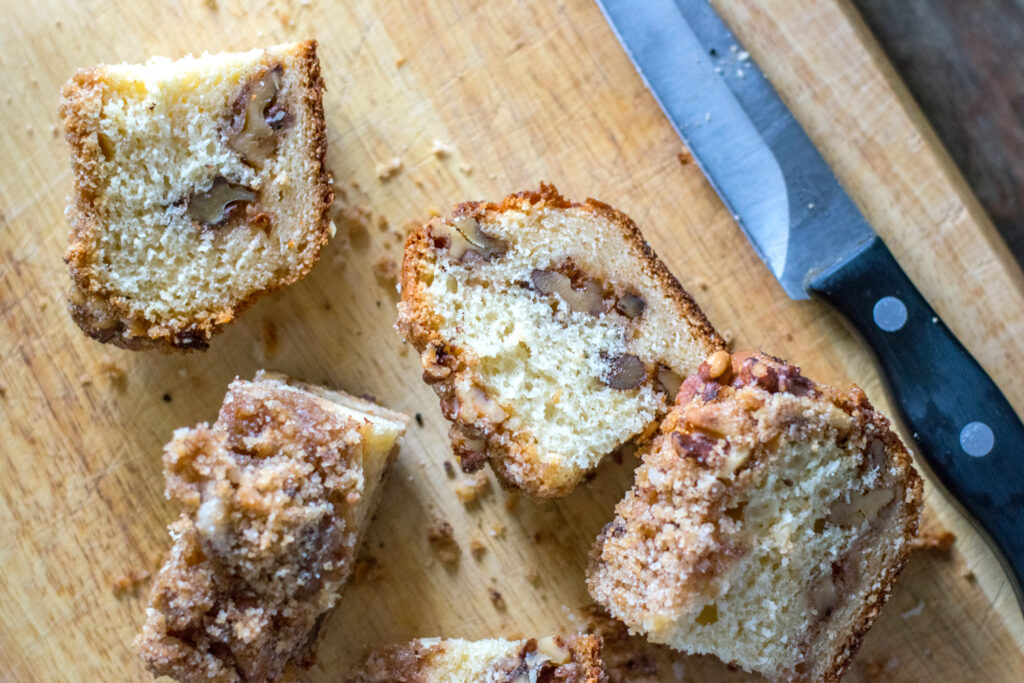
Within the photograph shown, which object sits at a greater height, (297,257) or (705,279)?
(297,257)

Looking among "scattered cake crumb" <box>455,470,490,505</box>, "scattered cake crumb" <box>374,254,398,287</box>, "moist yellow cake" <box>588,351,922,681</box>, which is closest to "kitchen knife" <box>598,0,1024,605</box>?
"moist yellow cake" <box>588,351,922,681</box>

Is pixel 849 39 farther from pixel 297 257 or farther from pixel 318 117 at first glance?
pixel 297 257

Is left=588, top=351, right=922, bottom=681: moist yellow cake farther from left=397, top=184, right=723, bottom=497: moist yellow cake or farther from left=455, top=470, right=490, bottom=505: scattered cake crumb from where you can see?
left=455, top=470, right=490, bottom=505: scattered cake crumb

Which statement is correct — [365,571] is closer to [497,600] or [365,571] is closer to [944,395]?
[497,600]

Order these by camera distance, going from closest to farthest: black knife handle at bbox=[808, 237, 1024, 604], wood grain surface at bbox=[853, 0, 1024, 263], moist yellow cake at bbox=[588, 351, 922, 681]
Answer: moist yellow cake at bbox=[588, 351, 922, 681] < black knife handle at bbox=[808, 237, 1024, 604] < wood grain surface at bbox=[853, 0, 1024, 263]

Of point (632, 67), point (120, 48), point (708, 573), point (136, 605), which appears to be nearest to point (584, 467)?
point (708, 573)
